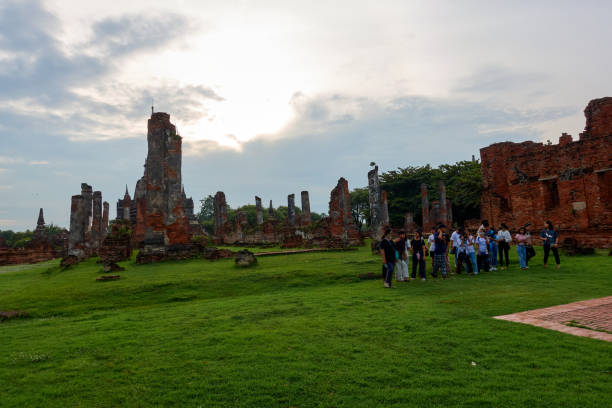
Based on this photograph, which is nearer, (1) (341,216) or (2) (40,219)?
(1) (341,216)

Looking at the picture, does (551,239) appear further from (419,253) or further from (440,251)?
(419,253)

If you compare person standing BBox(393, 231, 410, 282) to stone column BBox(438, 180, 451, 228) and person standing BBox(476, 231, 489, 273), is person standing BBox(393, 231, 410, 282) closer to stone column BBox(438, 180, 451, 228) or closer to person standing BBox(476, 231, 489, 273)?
person standing BBox(476, 231, 489, 273)

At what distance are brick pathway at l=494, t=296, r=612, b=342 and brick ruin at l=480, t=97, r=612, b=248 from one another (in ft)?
35.7

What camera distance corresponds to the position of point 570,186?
1681 centimetres

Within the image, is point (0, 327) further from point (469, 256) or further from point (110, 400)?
point (469, 256)

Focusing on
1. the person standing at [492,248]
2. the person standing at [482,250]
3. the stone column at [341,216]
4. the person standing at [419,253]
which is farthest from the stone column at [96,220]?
the person standing at [492,248]

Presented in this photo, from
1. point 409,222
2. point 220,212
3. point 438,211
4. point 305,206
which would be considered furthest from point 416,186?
point 220,212

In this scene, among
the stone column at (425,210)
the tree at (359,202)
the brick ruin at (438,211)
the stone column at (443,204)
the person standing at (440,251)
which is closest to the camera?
the person standing at (440,251)

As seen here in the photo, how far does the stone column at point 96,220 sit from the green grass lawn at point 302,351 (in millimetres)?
17152

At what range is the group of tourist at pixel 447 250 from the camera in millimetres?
9320

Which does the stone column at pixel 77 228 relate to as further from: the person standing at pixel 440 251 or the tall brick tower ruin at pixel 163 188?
the person standing at pixel 440 251

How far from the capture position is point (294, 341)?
462 centimetres

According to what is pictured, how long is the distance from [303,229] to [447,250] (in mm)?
19468

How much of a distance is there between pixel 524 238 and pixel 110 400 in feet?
38.0
